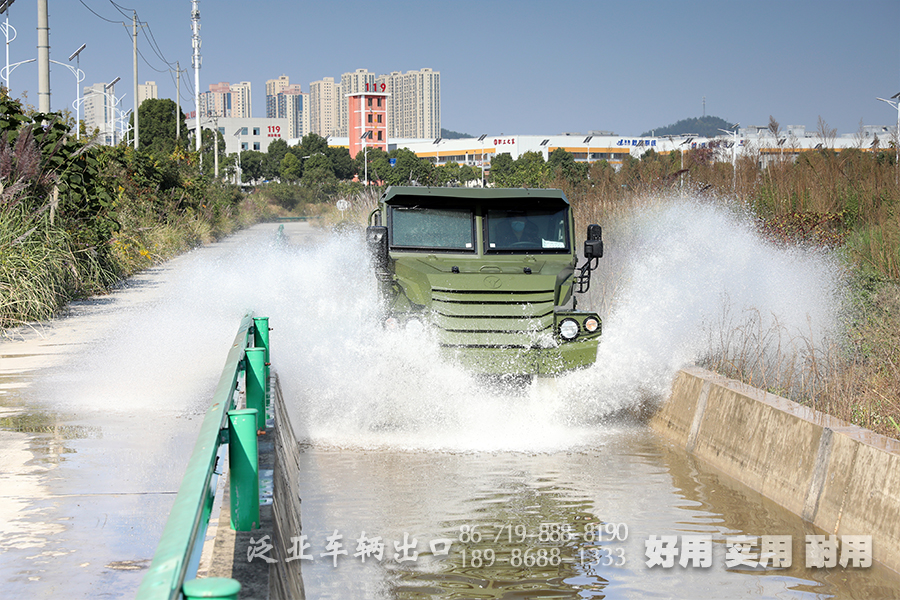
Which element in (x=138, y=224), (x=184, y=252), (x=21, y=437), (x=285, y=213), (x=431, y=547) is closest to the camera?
(x=431, y=547)

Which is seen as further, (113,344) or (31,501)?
(113,344)

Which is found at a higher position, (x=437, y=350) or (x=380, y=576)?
(x=437, y=350)

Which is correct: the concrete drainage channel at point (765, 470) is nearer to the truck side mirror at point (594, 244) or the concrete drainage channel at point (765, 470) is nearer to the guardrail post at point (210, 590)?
the guardrail post at point (210, 590)

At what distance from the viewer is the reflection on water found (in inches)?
198

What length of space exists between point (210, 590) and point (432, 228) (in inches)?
311

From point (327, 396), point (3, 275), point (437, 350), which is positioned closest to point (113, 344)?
point (3, 275)

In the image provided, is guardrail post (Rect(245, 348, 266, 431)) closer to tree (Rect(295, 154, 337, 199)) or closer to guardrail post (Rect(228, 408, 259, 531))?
guardrail post (Rect(228, 408, 259, 531))

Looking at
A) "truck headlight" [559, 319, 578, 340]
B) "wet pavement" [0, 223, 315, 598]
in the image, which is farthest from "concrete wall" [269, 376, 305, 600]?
"truck headlight" [559, 319, 578, 340]

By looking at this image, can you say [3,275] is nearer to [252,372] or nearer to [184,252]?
[252,372]

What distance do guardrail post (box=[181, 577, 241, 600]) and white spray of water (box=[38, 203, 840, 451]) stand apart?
5836 millimetres

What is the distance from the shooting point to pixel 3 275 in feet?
43.8

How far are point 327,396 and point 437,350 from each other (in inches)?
48.2

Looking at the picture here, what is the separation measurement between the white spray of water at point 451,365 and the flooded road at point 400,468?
1.1 inches

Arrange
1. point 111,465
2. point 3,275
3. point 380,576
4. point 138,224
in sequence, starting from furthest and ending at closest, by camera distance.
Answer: point 138,224 → point 3,275 → point 111,465 → point 380,576
